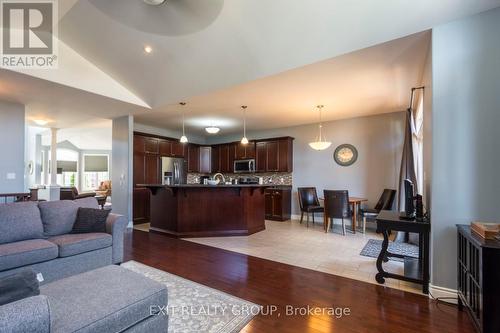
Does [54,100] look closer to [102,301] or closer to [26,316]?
[102,301]

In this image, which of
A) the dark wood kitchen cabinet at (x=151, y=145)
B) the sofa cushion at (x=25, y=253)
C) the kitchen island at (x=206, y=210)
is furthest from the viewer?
the dark wood kitchen cabinet at (x=151, y=145)

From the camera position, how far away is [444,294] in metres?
2.31

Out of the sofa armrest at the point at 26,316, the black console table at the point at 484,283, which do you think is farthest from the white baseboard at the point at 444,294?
the sofa armrest at the point at 26,316

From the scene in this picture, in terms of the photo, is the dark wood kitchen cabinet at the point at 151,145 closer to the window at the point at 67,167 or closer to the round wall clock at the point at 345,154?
the round wall clock at the point at 345,154

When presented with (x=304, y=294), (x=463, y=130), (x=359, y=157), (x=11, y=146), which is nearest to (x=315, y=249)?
(x=304, y=294)

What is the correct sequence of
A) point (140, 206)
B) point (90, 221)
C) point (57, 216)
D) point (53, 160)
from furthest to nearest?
1. point (53, 160)
2. point (140, 206)
3. point (90, 221)
4. point (57, 216)

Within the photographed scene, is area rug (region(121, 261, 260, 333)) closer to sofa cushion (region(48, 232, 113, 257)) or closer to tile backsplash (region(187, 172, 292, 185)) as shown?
sofa cushion (region(48, 232, 113, 257))

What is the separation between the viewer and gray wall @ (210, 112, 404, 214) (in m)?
5.41

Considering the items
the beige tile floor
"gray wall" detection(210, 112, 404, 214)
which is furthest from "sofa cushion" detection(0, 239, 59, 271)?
"gray wall" detection(210, 112, 404, 214)

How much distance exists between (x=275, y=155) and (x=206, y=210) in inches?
111

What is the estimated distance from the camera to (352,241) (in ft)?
14.4

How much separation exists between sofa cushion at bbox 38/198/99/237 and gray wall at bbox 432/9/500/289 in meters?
4.20

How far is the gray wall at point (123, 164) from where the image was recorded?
216 inches

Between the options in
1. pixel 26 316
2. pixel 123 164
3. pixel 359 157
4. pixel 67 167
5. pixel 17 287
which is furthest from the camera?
pixel 67 167
